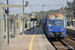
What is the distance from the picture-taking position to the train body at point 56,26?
1628 cm

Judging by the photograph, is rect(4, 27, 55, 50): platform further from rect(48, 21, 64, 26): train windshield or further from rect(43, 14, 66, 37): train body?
rect(48, 21, 64, 26): train windshield

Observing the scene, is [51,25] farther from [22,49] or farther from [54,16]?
[22,49]

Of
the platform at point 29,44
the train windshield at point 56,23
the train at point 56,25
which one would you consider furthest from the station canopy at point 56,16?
the platform at point 29,44

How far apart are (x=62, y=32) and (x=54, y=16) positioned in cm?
197

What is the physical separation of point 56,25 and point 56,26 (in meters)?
0.16

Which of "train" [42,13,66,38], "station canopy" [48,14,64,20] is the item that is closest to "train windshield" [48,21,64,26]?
"train" [42,13,66,38]

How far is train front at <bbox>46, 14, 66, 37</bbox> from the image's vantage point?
16281mm

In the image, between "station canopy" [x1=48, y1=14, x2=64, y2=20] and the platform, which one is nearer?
the platform

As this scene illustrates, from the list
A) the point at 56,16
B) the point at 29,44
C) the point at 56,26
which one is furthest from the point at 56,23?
the point at 29,44

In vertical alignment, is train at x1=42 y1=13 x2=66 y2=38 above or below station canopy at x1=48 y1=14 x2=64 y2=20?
below

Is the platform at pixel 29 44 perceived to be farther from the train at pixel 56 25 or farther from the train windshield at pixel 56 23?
→ the train windshield at pixel 56 23

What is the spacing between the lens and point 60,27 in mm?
16250

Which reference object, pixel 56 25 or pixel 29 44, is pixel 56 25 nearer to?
pixel 56 25

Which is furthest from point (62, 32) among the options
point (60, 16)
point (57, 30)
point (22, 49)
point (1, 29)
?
point (1, 29)
